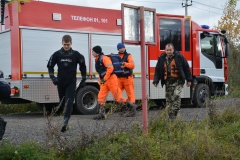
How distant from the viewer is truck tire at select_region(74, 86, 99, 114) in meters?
12.2

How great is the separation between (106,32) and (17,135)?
596 cm

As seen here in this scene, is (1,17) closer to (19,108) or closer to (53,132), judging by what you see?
(19,108)

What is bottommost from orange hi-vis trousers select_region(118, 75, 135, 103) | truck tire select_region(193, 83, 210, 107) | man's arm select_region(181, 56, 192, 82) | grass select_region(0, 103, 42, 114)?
grass select_region(0, 103, 42, 114)

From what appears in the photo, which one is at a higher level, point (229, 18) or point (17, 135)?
point (229, 18)

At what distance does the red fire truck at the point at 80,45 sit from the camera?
444 inches

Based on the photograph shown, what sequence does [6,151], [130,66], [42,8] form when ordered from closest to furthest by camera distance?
[6,151], [130,66], [42,8]

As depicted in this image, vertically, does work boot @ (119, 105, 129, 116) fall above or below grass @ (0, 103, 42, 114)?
above

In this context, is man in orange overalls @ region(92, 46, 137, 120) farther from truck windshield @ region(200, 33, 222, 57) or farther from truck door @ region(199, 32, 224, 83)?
truck windshield @ region(200, 33, 222, 57)

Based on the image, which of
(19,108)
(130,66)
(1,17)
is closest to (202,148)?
(130,66)

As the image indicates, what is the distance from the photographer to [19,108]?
51.1 ft

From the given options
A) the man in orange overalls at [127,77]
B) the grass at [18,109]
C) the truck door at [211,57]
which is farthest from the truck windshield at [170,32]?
the grass at [18,109]

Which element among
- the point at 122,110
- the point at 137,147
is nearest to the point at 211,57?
the point at 122,110

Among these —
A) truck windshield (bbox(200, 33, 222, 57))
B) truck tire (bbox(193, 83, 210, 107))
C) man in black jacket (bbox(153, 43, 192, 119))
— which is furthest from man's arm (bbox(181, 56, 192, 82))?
truck windshield (bbox(200, 33, 222, 57))

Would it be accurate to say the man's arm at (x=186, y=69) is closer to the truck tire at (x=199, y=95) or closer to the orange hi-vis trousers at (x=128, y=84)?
the orange hi-vis trousers at (x=128, y=84)
